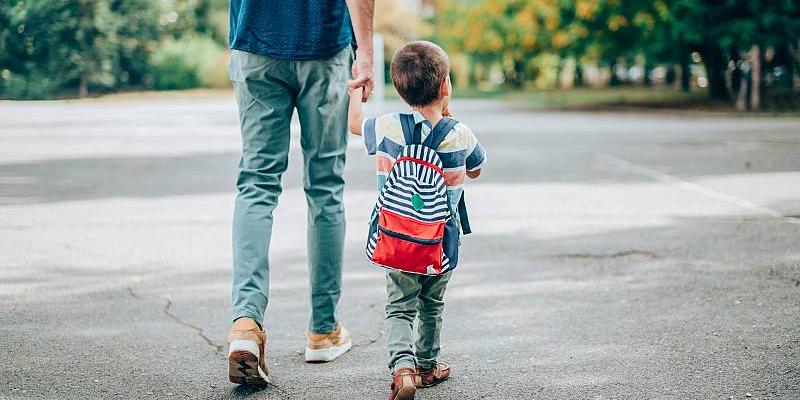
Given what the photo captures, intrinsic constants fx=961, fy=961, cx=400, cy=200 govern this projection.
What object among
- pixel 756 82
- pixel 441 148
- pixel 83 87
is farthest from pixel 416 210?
pixel 756 82

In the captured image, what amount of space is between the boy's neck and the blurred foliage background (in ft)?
10.5

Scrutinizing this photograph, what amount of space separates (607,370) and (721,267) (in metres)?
2.18

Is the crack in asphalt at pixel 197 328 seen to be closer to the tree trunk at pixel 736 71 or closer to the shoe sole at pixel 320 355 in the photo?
the shoe sole at pixel 320 355

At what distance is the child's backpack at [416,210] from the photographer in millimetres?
3158

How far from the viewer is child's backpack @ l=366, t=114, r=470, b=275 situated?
3.16m

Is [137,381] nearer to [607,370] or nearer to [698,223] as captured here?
[607,370]

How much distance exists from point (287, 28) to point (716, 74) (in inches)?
1020

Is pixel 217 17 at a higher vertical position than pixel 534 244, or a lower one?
higher

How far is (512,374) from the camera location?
11.3 feet

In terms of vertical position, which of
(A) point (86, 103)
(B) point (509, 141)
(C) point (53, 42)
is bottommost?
(B) point (509, 141)

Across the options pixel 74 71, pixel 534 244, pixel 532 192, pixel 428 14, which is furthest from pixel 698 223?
pixel 428 14

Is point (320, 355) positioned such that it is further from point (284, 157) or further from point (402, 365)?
point (284, 157)

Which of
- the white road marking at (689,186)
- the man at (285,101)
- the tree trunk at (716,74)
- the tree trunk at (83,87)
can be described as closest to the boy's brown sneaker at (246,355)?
the man at (285,101)

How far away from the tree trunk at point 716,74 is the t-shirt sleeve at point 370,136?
81.6 feet
